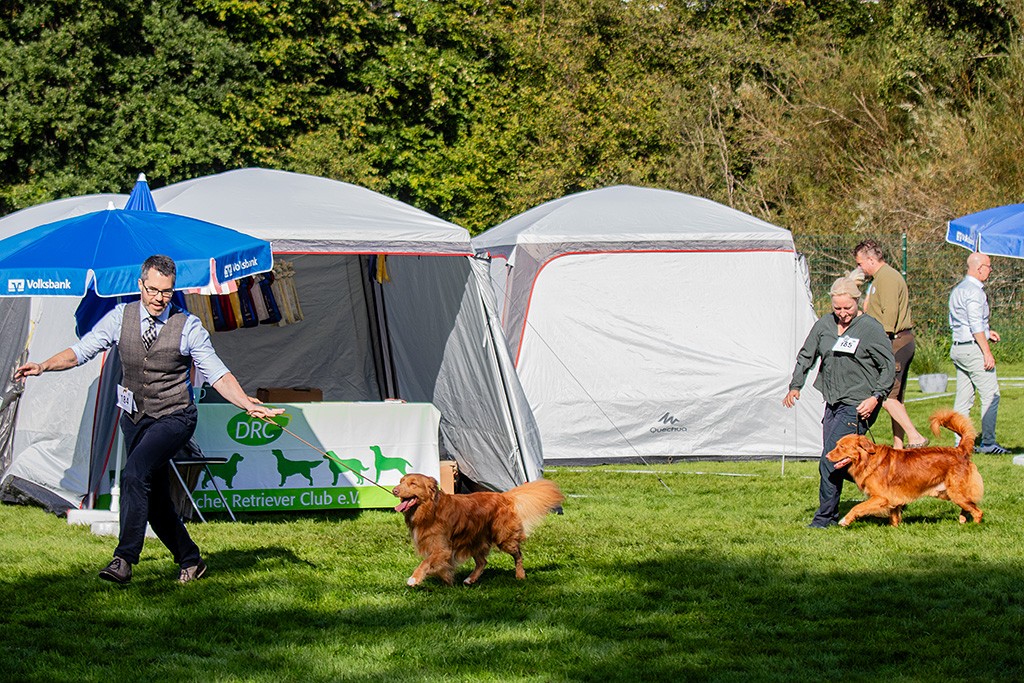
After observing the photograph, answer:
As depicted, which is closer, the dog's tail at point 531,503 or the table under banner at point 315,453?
the dog's tail at point 531,503

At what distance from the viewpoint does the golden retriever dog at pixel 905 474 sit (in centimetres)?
802

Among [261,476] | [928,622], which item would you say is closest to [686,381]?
[261,476]

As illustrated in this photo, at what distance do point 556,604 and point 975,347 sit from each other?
6659mm

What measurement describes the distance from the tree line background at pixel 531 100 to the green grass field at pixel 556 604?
14.8 meters

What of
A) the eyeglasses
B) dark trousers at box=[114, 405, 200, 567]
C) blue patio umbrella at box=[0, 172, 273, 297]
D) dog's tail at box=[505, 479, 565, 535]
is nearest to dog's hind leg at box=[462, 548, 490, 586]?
dog's tail at box=[505, 479, 565, 535]

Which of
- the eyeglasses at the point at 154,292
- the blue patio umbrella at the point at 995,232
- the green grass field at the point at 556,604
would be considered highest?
the blue patio umbrella at the point at 995,232

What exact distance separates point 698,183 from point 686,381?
15.3 meters

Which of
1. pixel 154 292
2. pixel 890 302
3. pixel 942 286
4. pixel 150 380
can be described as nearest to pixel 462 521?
pixel 150 380

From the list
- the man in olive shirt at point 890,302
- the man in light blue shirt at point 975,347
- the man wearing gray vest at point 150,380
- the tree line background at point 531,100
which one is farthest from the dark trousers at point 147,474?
the tree line background at point 531,100

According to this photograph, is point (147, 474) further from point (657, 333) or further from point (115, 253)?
point (657, 333)

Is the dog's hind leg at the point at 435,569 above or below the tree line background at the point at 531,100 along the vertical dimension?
below

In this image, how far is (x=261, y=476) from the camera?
30.2 feet

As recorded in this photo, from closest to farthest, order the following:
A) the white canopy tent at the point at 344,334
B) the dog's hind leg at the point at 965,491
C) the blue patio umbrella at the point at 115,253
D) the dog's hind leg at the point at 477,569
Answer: the dog's hind leg at the point at 477,569
the blue patio umbrella at the point at 115,253
the dog's hind leg at the point at 965,491
the white canopy tent at the point at 344,334

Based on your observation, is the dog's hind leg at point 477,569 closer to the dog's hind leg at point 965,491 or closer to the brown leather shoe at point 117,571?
the brown leather shoe at point 117,571
